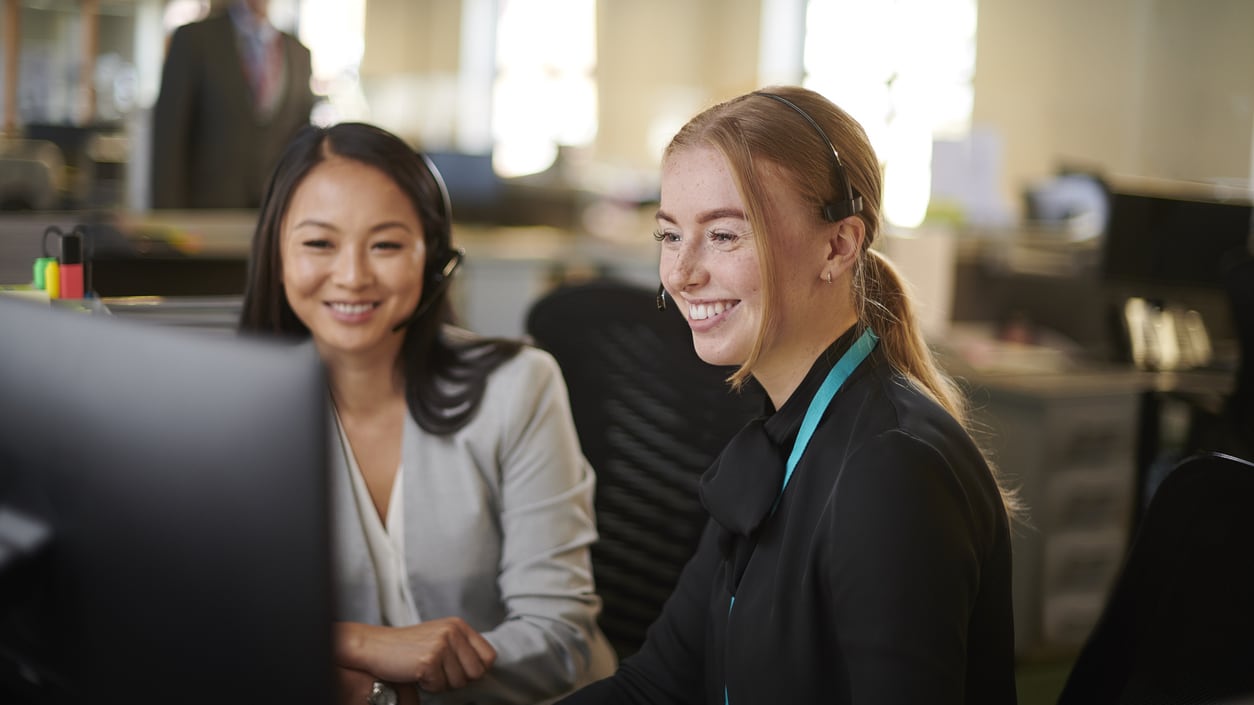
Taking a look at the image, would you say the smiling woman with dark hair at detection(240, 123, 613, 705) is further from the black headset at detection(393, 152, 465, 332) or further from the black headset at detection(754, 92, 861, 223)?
the black headset at detection(754, 92, 861, 223)

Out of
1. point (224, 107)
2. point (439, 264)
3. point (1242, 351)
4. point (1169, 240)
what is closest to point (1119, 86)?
point (1169, 240)

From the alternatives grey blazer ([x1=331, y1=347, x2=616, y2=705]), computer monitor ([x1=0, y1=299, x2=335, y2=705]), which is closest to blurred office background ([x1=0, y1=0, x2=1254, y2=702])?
grey blazer ([x1=331, y1=347, x2=616, y2=705])

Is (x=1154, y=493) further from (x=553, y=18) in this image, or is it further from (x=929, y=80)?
(x=553, y=18)

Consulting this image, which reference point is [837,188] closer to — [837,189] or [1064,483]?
[837,189]

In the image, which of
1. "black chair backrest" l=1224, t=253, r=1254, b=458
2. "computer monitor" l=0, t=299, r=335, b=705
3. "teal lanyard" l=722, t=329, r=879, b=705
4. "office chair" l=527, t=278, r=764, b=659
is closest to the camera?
"computer monitor" l=0, t=299, r=335, b=705

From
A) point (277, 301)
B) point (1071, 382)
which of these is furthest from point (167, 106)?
point (1071, 382)

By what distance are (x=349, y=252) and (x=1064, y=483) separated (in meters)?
2.16

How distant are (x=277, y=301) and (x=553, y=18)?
10.8 meters

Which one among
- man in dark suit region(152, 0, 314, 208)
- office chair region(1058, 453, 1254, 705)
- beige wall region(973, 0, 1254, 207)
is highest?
beige wall region(973, 0, 1254, 207)

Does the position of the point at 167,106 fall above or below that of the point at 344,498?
above

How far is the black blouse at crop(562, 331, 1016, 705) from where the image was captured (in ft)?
2.78

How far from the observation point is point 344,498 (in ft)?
4.55

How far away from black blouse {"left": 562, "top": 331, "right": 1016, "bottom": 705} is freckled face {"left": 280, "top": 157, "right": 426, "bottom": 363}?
1.78 feet

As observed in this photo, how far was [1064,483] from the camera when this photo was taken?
2975 millimetres
